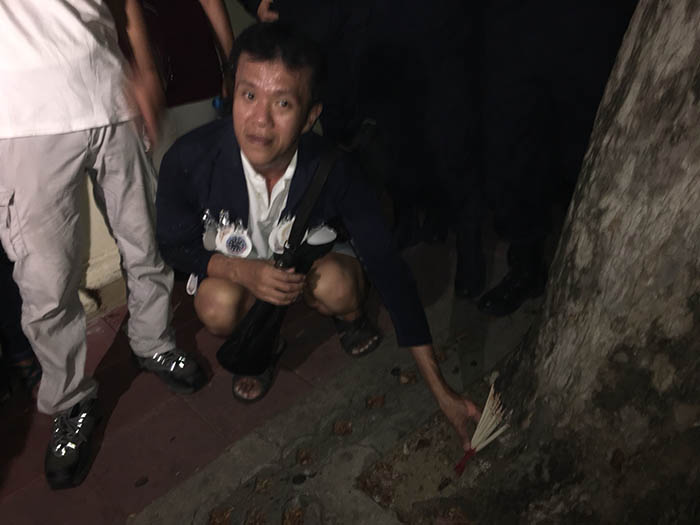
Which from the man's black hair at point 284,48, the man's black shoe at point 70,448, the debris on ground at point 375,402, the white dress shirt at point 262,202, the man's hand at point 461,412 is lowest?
the man's black shoe at point 70,448

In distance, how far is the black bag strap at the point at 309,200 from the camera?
72.2 inches

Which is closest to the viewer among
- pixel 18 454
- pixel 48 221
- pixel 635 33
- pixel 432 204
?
pixel 635 33

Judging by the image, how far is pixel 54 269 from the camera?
188 cm

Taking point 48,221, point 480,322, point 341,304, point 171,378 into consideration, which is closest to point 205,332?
point 171,378

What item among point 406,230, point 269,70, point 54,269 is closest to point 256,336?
point 54,269

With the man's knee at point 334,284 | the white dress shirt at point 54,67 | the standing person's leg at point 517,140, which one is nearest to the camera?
the white dress shirt at point 54,67

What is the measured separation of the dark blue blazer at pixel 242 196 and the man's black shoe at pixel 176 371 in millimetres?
605

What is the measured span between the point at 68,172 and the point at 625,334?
67.8 inches

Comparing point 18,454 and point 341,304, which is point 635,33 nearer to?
point 341,304

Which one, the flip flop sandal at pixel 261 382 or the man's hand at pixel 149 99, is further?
the flip flop sandal at pixel 261 382

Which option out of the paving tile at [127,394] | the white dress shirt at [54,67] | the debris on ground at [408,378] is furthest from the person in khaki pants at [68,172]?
the debris on ground at [408,378]

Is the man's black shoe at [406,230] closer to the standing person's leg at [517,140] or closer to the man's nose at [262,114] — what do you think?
the standing person's leg at [517,140]

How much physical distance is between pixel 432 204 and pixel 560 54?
1.08 meters

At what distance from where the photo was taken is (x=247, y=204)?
80.4 inches
